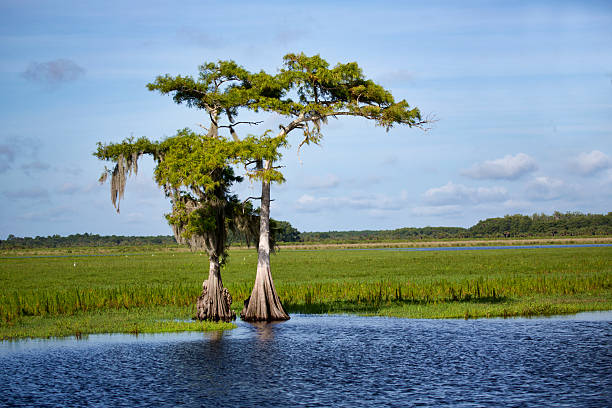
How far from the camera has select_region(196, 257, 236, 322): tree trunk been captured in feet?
96.7

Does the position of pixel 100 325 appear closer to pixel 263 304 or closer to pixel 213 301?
pixel 213 301

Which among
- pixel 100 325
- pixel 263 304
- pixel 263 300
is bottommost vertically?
pixel 100 325

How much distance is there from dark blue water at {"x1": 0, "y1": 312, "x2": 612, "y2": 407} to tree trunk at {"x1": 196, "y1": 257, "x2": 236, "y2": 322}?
2.69 meters

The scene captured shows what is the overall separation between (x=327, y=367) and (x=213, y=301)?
1078cm

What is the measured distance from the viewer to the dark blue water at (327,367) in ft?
53.5

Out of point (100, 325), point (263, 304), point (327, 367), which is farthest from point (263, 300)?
point (327, 367)

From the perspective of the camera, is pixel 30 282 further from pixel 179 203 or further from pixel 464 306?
pixel 464 306

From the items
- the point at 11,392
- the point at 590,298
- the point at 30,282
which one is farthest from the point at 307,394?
the point at 30,282

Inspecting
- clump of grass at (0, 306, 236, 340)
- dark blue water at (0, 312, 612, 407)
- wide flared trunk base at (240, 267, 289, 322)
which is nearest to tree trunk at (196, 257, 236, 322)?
clump of grass at (0, 306, 236, 340)

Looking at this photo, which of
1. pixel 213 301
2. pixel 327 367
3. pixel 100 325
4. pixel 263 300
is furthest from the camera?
pixel 263 300

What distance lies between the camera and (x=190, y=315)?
3234 centimetres

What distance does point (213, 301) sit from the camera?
97.2ft

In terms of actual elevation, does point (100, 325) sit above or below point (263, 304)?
below

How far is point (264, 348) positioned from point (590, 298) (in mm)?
21734
